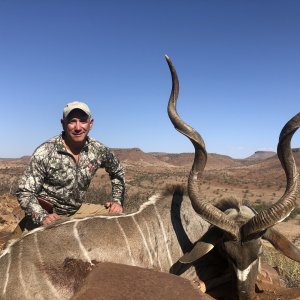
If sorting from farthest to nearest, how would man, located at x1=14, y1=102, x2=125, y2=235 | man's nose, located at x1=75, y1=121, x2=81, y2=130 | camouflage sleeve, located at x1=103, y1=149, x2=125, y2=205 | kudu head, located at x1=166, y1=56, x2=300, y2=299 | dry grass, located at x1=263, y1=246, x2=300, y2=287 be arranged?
camouflage sleeve, located at x1=103, y1=149, x2=125, y2=205, dry grass, located at x1=263, y1=246, x2=300, y2=287, man's nose, located at x1=75, y1=121, x2=81, y2=130, man, located at x1=14, y1=102, x2=125, y2=235, kudu head, located at x1=166, y1=56, x2=300, y2=299

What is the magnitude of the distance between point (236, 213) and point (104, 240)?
53.6 inches

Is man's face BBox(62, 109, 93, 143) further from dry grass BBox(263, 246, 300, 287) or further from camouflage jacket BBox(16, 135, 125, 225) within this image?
dry grass BBox(263, 246, 300, 287)

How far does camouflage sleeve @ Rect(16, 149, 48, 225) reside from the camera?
4.15 meters

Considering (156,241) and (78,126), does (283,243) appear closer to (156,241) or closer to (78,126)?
(156,241)

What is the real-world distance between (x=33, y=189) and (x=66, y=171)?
1.50ft

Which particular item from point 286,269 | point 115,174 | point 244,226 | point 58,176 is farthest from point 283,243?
point 58,176

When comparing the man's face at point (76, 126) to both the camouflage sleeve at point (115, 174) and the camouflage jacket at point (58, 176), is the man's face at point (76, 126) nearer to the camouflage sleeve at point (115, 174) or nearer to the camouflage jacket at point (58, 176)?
the camouflage jacket at point (58, 176)

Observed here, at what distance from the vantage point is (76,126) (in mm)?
4723

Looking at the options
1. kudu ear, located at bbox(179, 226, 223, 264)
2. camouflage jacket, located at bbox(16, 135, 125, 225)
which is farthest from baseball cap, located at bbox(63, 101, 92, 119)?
kudu ear, located at bbox(179, 226, 223, 264)

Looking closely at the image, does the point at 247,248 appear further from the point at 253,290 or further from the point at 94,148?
the point at 94,148

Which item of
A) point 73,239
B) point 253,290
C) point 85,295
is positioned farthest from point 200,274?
point 85,295

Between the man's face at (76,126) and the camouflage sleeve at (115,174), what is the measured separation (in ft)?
1.82

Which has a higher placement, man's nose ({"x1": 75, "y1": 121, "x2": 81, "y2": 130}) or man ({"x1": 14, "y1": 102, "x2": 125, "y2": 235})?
man's nose ({"x1": 75, "y1": 121, "x2": 81, "y2": 130})

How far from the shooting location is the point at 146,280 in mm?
2730
